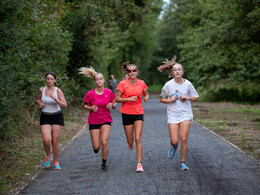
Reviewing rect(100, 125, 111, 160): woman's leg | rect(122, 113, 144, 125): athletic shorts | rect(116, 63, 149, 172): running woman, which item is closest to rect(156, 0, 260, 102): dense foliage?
rect(116, 63, 149, 172): running woman

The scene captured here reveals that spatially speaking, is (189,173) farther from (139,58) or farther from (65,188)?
(139,58)

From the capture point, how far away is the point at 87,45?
22969mm

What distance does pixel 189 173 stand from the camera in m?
7.53

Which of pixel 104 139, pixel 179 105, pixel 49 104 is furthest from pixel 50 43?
pixel 179 105

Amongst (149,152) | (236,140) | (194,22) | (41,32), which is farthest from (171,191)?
(194,22)

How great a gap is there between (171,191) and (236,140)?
6307mm

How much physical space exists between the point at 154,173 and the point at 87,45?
53.0ft

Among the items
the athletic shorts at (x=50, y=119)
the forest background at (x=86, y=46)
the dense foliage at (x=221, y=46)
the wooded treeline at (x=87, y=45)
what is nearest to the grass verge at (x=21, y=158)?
the forest background at (x=86, y=46)

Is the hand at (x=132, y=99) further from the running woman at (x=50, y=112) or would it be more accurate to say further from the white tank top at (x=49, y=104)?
the white tank top at (x=49, y=104)

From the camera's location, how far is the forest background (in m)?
9.16

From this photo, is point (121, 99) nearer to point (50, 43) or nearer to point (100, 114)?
Answer: point (100, 114)

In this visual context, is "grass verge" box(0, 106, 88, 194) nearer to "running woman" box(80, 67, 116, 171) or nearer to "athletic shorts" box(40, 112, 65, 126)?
"athletic shorts" box(40, 112, 65, 126)

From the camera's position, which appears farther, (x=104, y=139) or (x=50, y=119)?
(x=50, y=119)

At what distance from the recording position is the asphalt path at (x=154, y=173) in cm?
645
